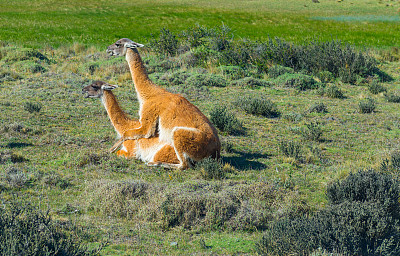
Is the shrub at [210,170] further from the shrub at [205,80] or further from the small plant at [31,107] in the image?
the shrub at [205,80]

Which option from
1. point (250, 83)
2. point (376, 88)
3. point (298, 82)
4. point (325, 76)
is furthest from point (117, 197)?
point (325, 76)

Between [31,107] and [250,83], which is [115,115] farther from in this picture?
[250,83]

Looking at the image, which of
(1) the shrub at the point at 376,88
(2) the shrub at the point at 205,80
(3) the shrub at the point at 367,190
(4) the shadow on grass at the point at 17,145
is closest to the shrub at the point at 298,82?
(1) the shrub at the point at 376,88

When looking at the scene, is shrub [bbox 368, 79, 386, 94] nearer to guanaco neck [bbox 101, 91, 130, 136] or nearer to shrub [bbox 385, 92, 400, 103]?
shrub [bbox 385, 92, 400, 103]

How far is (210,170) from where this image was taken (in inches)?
325

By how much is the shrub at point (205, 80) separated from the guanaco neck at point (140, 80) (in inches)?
326

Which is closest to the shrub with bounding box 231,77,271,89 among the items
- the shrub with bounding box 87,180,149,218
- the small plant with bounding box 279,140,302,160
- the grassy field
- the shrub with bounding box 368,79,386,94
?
the grassy field

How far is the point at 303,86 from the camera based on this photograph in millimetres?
18094

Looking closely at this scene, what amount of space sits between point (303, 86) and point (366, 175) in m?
11.4

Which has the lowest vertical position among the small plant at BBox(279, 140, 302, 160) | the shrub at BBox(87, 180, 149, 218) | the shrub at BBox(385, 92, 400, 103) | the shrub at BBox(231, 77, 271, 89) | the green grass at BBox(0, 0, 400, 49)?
the shrub at BBox(385, 92, 400, 103)

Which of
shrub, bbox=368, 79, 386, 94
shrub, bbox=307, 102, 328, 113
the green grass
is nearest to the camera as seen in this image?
shrub, bbox=307, 102, 328, 113

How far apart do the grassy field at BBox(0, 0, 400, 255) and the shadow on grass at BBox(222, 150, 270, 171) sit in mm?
47

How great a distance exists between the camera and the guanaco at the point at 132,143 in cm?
879

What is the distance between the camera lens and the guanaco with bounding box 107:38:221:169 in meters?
8.47
